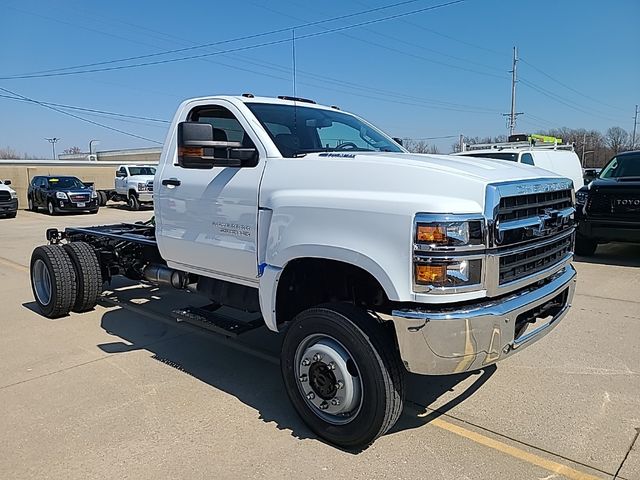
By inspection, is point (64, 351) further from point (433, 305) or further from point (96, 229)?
point (433, 305)

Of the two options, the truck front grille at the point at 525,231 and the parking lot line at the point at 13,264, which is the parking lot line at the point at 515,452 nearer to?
the truck front grille at the point at 525,231

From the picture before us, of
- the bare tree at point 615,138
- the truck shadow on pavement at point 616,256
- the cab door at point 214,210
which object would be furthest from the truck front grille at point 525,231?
the bare tree at point 615,138

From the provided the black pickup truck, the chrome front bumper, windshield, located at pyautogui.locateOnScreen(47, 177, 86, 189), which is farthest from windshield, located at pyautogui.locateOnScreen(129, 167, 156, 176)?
the chrome front bumper

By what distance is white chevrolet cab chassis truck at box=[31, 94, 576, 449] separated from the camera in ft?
9.27

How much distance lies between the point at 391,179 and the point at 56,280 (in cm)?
440

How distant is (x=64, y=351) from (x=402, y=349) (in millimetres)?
3547

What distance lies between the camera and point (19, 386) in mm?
4203

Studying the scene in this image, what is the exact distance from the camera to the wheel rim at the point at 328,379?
314 centimetres

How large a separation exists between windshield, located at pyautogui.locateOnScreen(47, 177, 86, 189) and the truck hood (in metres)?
20.7

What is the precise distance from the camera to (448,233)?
2768 millimetres

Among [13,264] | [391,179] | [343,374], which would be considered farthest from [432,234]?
[13,264]

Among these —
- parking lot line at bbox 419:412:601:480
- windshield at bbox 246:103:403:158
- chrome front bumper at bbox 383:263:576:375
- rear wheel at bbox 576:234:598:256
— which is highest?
windshield at bbox 246:103:403:158

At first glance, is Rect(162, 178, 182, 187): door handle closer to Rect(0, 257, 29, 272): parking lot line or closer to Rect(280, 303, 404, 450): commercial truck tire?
Rect(280, 303, 404, 450): commercial truck tire

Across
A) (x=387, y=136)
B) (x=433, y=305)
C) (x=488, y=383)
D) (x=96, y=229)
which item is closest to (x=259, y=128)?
(x=387, y=136)
